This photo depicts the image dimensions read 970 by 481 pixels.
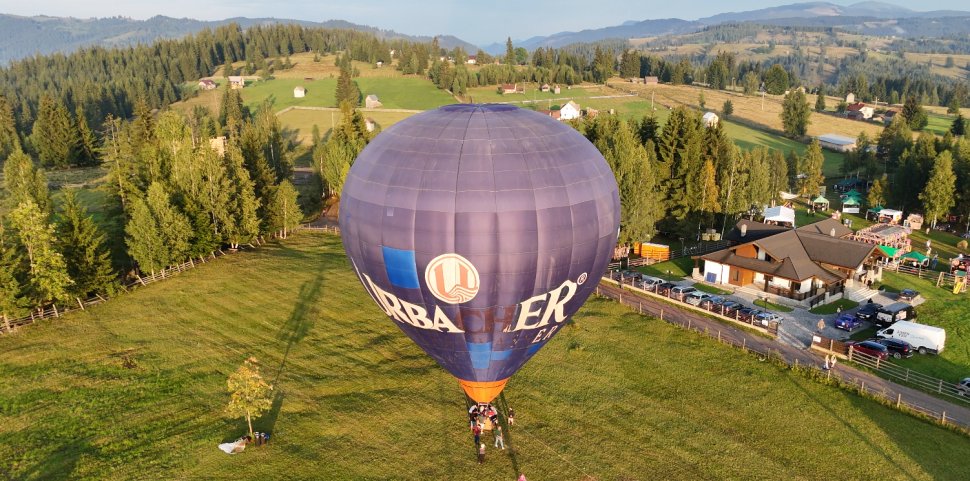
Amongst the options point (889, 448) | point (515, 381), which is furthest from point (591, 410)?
point (889, 448)

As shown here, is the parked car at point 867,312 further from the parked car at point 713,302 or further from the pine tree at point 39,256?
the pine tree at point 39,256

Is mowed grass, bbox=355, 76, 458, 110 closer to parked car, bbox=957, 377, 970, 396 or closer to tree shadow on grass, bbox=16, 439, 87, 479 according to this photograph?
tree shadow on grass, bbox=16, 439, 87, 479

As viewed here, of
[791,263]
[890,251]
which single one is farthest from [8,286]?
[890,251]

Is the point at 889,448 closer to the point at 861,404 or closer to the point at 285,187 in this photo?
the point at 861,404

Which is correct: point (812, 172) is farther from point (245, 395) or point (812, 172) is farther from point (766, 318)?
point (245, 395)

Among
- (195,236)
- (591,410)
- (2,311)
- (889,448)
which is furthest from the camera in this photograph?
(195,236)
